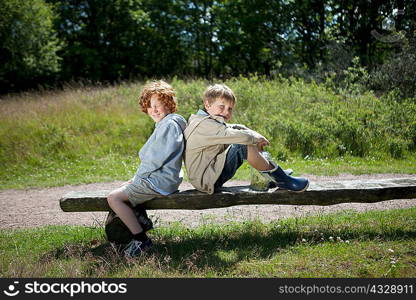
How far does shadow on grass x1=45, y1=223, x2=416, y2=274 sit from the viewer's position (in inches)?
153

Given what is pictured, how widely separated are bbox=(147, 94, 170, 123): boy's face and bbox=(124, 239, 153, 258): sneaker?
125 centimetres

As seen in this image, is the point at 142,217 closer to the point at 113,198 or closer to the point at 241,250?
the point at 113,198

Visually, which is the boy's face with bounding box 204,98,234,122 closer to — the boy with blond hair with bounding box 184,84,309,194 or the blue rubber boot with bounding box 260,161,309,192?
the boy with blond hair with bounding box 184,84,309,194

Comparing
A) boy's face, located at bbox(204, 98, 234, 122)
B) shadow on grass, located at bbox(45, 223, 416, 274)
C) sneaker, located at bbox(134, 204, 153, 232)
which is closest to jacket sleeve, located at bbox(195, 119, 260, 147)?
boy's face, located at bbox(204, 98, 234, 122)

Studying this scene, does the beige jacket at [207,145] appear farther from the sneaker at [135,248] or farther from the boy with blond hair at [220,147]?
the sneaker at [135,248]

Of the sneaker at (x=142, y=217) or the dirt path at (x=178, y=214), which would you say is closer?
the sneaker at (x=142, y=217)

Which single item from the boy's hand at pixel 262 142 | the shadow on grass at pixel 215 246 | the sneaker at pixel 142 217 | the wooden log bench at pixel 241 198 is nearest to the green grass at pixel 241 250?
the shadow on grass at pixel 215 246

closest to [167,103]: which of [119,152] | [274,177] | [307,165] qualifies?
[274,177]

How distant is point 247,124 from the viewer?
1066cm

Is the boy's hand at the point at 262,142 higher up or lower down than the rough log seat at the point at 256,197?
higher up

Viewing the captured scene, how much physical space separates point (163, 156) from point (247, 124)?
6.68m

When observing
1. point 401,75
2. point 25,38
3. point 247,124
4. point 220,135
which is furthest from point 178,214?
→ point 25,38

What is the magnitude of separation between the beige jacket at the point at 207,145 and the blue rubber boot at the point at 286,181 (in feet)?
1.58
